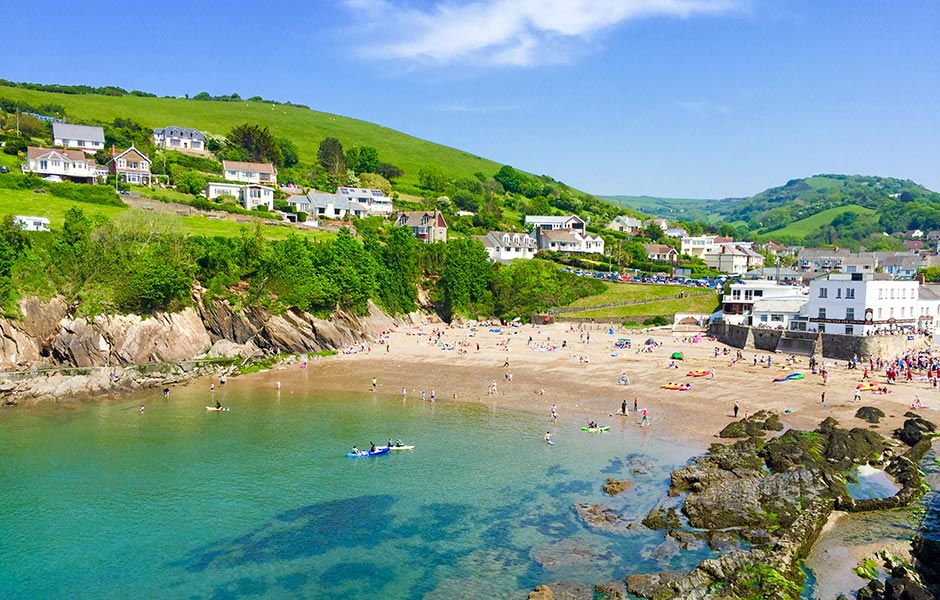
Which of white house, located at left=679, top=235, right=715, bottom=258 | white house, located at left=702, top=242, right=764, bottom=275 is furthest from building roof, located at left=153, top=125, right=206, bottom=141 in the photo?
white house, located at left=679, top=235, right=715, bottom=258

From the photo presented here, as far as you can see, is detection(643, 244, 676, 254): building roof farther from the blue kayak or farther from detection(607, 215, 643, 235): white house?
the blue kayak

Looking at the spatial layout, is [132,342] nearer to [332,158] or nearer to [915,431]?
[915,431]

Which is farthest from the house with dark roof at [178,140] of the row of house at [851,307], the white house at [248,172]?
the row of house at [851,307]

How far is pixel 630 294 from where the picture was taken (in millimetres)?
90188

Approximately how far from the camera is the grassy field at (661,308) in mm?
83062

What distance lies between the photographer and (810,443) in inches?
1487

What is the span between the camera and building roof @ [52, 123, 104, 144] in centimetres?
11281

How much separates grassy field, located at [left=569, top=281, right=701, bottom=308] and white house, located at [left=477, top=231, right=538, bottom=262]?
22.9 m

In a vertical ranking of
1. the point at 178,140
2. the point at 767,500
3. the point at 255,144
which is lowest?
the point at 767,500

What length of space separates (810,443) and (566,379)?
22.2 meters

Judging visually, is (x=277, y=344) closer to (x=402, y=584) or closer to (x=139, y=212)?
(x=139, y=212)

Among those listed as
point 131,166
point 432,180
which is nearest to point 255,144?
point 131,166

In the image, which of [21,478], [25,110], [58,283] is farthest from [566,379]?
[25,110]

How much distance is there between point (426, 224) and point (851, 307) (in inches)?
2588
